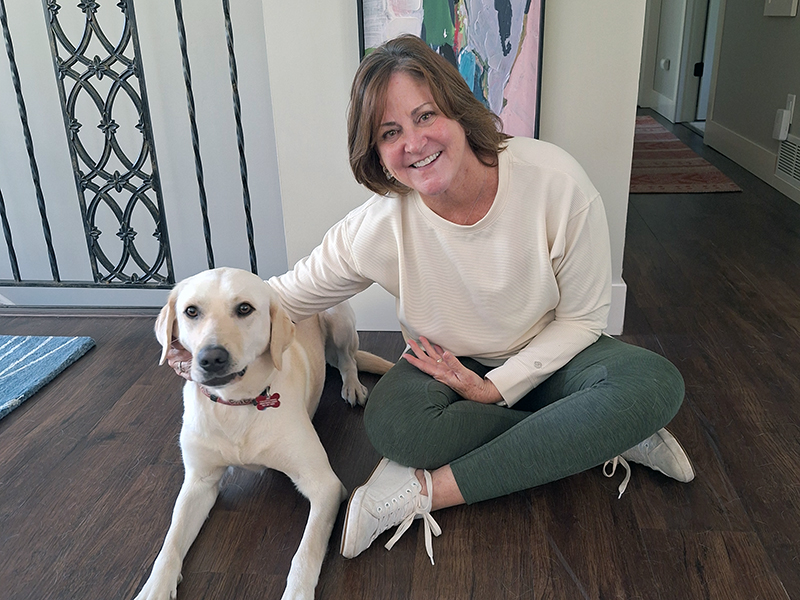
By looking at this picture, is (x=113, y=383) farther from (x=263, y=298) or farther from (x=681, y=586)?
(x=681, y=586)

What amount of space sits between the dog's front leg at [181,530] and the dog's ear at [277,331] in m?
0.31

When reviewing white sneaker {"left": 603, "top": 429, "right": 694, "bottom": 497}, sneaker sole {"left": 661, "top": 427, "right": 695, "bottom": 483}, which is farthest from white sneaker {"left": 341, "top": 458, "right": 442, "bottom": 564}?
sneaker sole {"left": 661, "top": 427, "right": 695, "bottom": 483}

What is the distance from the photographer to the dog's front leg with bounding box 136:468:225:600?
125 cm

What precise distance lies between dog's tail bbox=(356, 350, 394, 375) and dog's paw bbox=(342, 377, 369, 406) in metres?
0.11

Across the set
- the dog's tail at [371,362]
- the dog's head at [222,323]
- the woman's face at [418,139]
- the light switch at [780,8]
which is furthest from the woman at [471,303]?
the light switch at [780,8]

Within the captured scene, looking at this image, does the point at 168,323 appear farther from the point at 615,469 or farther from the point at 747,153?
the point at 747,153

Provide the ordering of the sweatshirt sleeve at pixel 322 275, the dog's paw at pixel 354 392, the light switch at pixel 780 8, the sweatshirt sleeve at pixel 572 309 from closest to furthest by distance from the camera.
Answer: the sweatshirt sleeve at pixel 572 309, the sweatshirt sleeve at pixel 322 275, the dog's paw at pixel 354 392, the light switch at pixel 780 8

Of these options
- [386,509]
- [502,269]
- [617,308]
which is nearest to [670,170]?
[617,308]

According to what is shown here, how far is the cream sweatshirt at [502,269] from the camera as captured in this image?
1.45 m

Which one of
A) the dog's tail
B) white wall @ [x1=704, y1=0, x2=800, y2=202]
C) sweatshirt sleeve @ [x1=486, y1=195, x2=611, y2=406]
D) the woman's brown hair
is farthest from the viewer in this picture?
white wall @ [x1=704, y1=0, x2=800, y2=202]

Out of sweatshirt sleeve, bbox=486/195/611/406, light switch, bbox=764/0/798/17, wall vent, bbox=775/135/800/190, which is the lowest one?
wall vent, bbox=775/135/800/190

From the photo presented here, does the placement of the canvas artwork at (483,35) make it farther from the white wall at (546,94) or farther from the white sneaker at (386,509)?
the white sneaker at (386,509)

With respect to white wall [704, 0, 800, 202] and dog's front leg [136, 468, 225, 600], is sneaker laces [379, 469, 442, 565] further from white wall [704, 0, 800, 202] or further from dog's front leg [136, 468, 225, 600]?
white wall [704, 0, 800, 202]

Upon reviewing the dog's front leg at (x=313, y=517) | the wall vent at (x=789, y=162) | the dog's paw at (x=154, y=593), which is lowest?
the dog's paw at (x=154, y=593)
